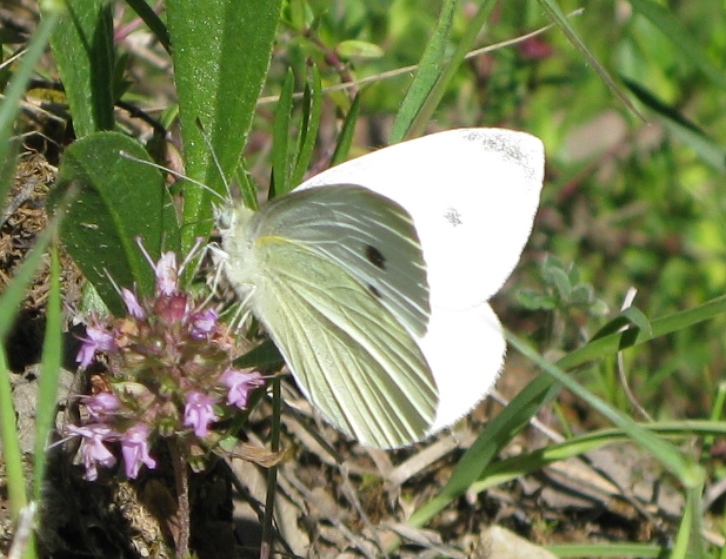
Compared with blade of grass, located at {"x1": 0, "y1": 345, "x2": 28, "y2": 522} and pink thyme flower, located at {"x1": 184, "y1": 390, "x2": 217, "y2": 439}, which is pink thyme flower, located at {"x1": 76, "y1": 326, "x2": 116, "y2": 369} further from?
blade of grass, located at {"x1": 0, "y1": 345, "x2": 28, "y2": 522}

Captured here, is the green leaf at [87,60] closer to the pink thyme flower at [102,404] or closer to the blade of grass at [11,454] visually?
the pink thyme flower at [102,404]

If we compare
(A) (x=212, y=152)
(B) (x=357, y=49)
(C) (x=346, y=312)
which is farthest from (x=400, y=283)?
(B) (x=357, y=49)

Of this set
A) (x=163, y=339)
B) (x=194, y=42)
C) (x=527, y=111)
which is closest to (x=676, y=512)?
(x=163, y=339)

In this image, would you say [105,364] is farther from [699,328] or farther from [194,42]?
[699,328]

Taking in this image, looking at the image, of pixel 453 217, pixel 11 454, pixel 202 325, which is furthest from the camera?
pixel 453 217

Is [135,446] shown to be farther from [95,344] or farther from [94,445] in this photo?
[95,344]
